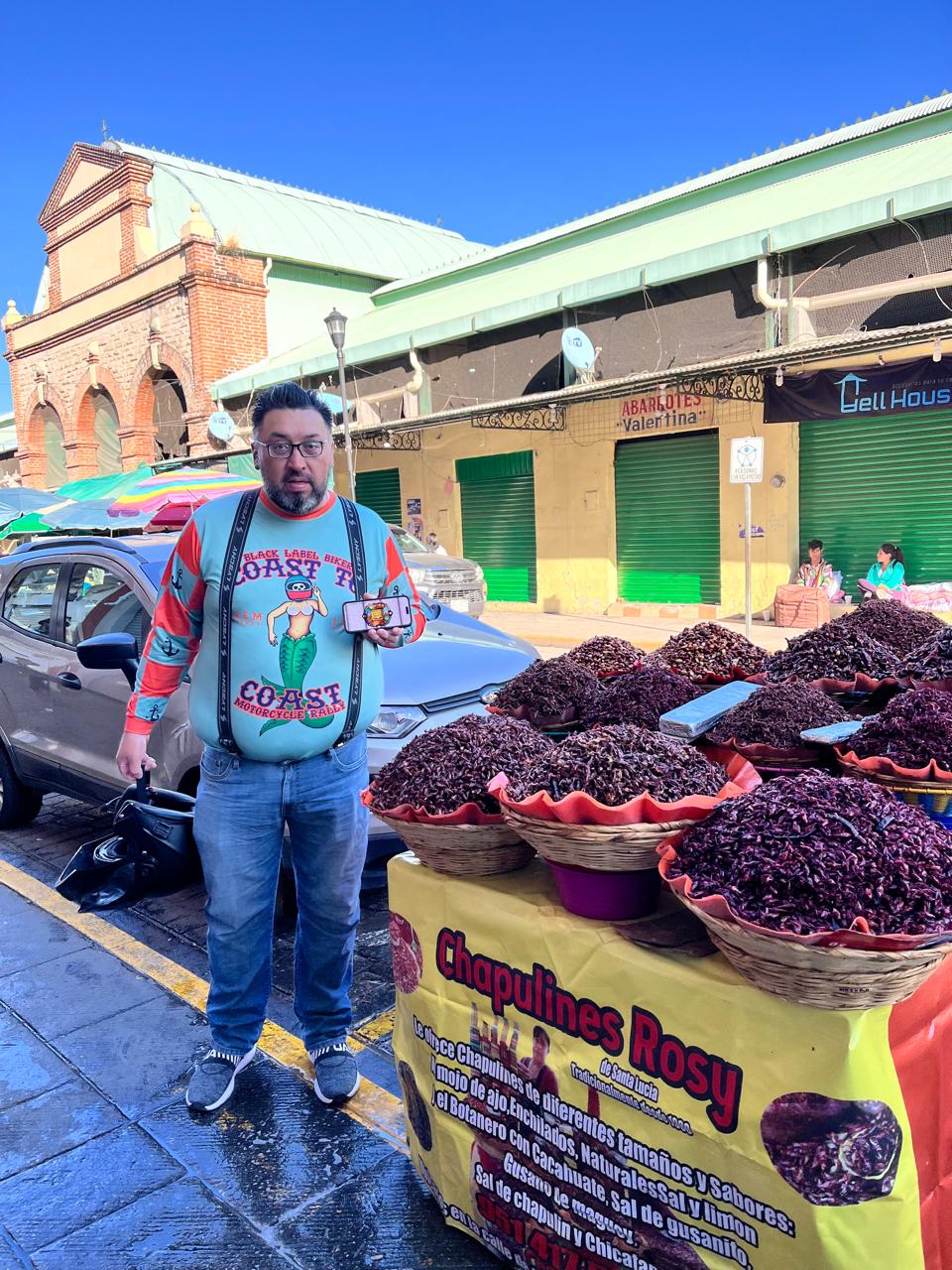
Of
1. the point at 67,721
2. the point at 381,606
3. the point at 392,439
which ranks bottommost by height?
the point at 67,721

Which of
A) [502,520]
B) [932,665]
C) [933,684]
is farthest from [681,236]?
[933,684]

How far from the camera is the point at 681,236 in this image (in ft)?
50.5

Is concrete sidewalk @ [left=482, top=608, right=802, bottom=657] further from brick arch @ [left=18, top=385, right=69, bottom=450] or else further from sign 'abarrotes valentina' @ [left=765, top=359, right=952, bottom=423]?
brick arch @ [left=18, top=385, right=69, bottom=450]

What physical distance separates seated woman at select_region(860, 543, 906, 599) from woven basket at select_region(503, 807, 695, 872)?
449 inches

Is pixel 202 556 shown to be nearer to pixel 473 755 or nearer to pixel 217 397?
pixel 473 755

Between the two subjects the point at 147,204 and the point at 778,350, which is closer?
the point at 778,350

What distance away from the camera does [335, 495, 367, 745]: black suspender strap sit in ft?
9.04

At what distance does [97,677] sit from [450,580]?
9.47 meters

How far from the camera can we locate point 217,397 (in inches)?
894

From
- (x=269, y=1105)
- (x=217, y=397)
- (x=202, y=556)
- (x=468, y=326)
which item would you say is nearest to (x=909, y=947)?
(x=202, y=556)

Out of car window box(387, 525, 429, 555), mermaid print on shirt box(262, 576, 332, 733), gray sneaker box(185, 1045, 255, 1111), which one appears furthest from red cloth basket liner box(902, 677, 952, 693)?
car window box(387, 525, 429, 555)

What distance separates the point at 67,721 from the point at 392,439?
1490 centimetres

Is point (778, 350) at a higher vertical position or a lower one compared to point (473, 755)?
higher

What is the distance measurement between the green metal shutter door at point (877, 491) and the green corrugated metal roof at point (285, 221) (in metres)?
16.5
